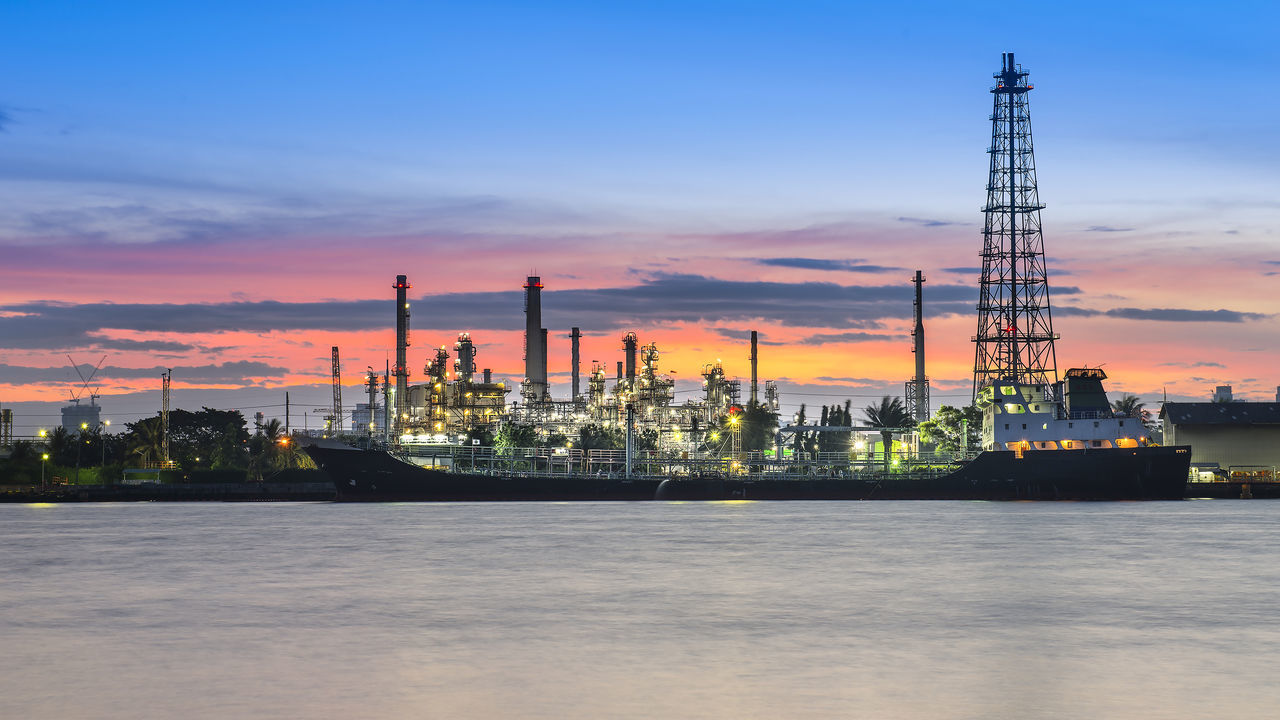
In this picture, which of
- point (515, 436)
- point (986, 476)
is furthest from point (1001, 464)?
point (515, 436)

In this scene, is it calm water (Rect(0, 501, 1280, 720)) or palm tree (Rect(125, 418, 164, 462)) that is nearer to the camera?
calm water (Rect(0, 501, 1280, 720))

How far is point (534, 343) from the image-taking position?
175m

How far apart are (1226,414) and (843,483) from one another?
43.7 m

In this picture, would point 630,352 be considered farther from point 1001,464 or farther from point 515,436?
point 1001,464

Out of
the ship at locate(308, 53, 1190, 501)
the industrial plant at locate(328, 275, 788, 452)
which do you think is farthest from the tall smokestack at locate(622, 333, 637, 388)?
the ship at locate(308, 53, 1190, 501)

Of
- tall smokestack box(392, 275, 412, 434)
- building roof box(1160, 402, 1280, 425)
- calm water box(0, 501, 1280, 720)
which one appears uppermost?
tall smokestack box(392, 275, 412, 434)

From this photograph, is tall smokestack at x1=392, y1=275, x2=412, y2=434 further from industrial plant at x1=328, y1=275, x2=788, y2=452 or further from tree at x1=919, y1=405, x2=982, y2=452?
tree at x1=919, y1=405, x2=982, y2=452

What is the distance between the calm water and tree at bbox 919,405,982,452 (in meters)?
72.3

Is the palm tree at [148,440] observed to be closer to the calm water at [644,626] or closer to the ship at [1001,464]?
the ship at [1001,464]

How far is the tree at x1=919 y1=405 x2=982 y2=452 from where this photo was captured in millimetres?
132150

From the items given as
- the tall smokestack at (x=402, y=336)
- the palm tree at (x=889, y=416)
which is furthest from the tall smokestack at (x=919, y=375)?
the tall smokestack at (x=402, y=336)

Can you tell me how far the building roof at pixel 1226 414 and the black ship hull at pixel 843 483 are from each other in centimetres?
2630

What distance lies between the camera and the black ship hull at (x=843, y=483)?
103 m

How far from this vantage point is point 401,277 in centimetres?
17525
